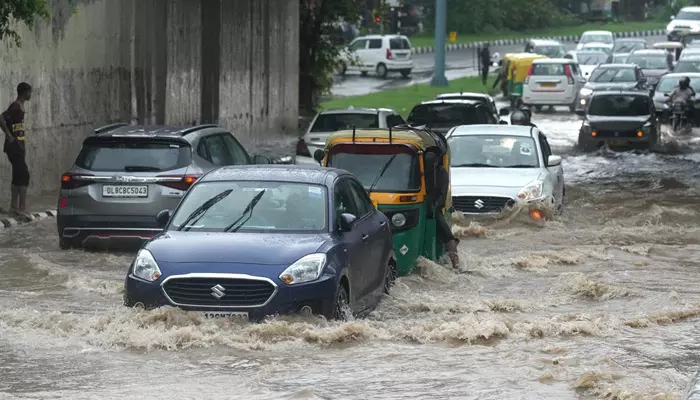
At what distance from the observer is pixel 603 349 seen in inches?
448

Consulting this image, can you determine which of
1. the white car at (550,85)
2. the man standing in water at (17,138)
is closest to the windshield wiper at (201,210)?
the man standing in water at (17,138)

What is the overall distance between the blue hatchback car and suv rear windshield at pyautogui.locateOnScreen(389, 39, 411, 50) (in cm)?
4739

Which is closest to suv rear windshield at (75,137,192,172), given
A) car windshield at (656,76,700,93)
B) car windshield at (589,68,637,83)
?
car windshield at (656,76,700,93)

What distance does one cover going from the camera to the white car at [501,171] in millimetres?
19219

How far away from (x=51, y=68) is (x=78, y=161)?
654 centimetres

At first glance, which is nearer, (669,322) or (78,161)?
(669,322)

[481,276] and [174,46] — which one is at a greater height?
[174,46]

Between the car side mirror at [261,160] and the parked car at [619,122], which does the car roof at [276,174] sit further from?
the parked car at [619,122]

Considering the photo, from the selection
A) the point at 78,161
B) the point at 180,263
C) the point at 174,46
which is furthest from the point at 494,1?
the point at 180,263

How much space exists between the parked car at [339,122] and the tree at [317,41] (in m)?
13.6

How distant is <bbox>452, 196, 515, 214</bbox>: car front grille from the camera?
19.2 metres

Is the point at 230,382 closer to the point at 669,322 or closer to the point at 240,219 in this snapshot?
the point at 240,219

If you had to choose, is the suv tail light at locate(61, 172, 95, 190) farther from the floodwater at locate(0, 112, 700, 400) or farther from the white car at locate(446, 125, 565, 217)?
the white car at locate(446, 125, 565, 217)

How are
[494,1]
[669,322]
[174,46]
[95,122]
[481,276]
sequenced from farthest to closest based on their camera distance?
[494,1] < [174,46] < [95,122] < [481,276] < [669,322]
